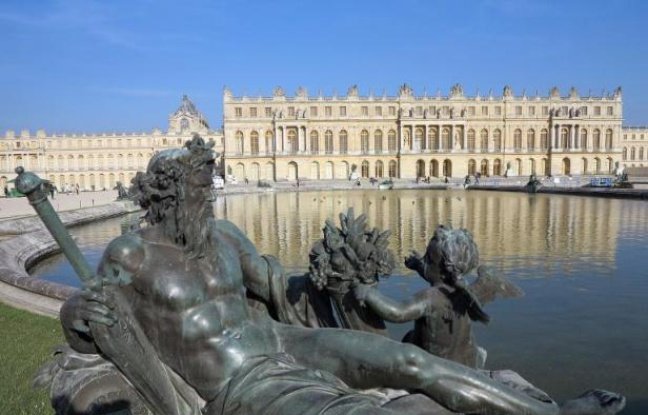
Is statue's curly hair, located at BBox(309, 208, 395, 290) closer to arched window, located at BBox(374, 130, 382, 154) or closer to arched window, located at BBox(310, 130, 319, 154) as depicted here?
arched window, located at BBox(310, 130, 319, 154)

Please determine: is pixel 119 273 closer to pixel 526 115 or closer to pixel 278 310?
pixel 278 310

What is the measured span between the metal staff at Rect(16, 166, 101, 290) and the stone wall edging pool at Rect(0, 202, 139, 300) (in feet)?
15.9

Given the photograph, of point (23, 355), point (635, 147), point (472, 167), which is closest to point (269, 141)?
A: point (472, 167)

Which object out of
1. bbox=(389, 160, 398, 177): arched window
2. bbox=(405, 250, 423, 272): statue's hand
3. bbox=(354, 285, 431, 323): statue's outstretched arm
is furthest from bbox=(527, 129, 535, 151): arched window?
bbox=(354, 285, 431, 323): statue's outstretched arm

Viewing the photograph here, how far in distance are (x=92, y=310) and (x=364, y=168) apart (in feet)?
228

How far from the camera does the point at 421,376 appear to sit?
206cm

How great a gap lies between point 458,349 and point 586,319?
466 cm

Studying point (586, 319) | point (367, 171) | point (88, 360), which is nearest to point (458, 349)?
point (88, 360)

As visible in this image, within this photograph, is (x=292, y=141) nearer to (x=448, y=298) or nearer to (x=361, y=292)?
(x=448, y=298)

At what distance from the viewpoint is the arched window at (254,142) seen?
69.6 meters

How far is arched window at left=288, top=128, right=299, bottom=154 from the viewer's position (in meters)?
69.7

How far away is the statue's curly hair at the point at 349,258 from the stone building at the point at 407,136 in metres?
66.7

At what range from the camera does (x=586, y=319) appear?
6559mm

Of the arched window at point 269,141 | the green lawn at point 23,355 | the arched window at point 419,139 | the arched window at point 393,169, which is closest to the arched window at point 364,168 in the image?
the arched window at point 393,169
